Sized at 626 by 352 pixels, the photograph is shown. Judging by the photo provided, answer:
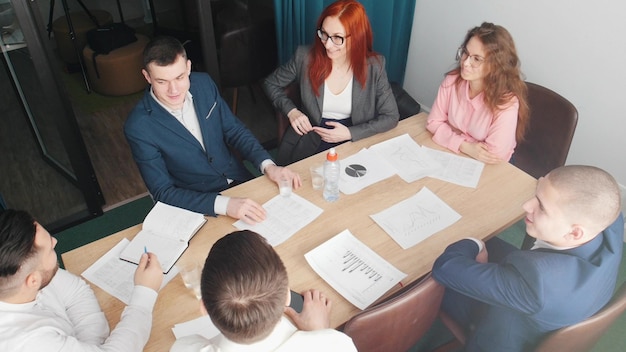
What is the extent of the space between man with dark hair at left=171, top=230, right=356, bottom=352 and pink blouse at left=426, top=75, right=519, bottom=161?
136 centimetres

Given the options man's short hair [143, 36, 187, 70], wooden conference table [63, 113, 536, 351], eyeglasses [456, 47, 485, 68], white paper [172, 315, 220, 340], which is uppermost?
man's short hair [143, 36, 187, 70]

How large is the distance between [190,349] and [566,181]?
1.14 metres

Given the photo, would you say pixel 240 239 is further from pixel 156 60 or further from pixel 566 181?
pixel 156 60

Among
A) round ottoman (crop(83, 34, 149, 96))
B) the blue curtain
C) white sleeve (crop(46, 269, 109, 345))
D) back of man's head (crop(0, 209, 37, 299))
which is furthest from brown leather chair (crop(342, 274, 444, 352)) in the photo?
round ottoman (crop(83, 34, 149, 96))

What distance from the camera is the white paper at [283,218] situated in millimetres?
1756

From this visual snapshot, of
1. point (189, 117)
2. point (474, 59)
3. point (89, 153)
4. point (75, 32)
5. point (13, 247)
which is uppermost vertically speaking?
point (474, 59)

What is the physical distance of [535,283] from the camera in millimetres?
1362

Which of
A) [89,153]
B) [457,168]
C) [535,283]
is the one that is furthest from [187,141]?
[89,153]

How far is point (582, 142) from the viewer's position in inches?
112

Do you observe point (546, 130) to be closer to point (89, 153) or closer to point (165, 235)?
point (165, 235)

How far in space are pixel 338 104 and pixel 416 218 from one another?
0.90 m

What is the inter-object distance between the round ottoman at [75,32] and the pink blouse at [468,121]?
3545 millimetres

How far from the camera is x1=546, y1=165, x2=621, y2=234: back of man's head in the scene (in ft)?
4.42

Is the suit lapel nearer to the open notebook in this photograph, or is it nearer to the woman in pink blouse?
the open notebook
